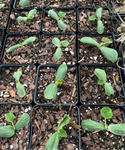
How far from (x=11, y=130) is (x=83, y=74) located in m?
0.74

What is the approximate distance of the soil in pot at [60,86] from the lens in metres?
1.14

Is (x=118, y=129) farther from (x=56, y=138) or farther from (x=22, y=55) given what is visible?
(x=22, y=55)

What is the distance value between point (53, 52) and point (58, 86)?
0.36 m

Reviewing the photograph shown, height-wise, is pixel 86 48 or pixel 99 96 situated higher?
pixel 86 48

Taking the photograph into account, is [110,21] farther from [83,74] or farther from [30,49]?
[30,49]

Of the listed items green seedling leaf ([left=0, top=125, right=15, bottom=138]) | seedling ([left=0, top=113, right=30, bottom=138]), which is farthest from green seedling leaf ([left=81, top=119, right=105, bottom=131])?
green seedling leaf ([left=0, top=125, right=15, bottom=138])

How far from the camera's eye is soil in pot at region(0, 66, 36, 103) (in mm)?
1161

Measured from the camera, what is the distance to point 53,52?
134 cm

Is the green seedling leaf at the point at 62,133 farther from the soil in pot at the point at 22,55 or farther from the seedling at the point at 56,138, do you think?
the soil in pot at the point at 22,55

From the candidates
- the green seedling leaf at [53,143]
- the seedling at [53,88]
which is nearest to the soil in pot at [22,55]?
the seedling at [53,88]

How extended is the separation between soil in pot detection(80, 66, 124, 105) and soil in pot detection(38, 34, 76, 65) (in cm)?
16

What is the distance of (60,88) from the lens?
3.90 ft

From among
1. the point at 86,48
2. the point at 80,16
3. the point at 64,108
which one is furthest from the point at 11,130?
the point at 80,16

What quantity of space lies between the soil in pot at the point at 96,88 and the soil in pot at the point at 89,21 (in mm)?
455
